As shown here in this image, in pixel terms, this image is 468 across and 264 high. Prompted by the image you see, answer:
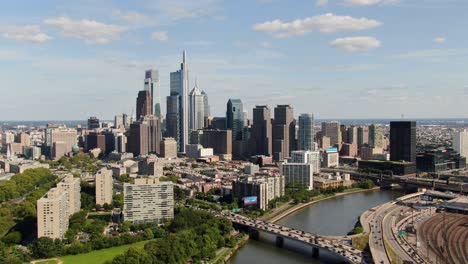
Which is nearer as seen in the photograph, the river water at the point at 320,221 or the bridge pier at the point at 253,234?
the river water at the point at 320,221

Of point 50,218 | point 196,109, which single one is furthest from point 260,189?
point 196,109

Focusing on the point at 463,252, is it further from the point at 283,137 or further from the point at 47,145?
the point at 47,145

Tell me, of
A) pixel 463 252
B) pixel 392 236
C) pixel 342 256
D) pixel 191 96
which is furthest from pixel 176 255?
pixel 191 96

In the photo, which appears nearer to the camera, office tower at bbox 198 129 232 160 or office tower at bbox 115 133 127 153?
office tower at bbox 198 129 232 160

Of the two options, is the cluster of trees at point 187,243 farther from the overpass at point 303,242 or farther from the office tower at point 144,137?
the office tower at point 144,137

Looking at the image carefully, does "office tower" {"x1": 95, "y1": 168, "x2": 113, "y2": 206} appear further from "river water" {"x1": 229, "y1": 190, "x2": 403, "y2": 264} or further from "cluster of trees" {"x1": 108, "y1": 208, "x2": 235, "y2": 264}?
"river water" {"x1": 229, "y1": 190, "x2": 403, "y2": 264}

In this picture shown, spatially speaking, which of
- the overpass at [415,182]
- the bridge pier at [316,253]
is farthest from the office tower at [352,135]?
the bridge pier at [316,253]

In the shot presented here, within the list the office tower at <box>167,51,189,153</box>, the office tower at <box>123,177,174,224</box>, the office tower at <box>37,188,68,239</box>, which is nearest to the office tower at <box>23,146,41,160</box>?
the office tower at <box>167,51,189,153</box>
